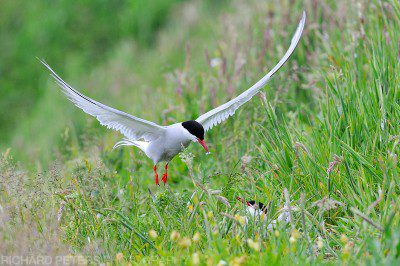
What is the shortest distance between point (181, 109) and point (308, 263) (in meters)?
3.52

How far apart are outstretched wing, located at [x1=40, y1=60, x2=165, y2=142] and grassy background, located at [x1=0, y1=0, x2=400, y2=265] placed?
35 centimetres

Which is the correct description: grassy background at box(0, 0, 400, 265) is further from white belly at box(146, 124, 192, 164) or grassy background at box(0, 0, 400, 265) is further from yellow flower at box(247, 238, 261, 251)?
white belly at box(146, 124, 192, 164)

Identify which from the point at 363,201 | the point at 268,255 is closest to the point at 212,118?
the point at 363,201

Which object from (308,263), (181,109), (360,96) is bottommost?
(308,263)

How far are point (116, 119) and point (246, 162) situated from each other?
1078 mm

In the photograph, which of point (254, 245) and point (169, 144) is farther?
point (169, 144)

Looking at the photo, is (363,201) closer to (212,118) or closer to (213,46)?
(212,118)

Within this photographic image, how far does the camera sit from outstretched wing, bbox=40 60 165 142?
4.67 meters

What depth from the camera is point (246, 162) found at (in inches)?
181

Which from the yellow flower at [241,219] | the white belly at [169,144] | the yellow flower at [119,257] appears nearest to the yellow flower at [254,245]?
the yellow flower at [241,219]

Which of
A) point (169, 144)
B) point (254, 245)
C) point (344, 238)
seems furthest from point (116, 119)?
point (344, 238)

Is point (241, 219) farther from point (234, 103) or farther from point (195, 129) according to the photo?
point (234, 103)

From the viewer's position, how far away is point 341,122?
192 inches

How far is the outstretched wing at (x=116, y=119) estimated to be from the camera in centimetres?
467
